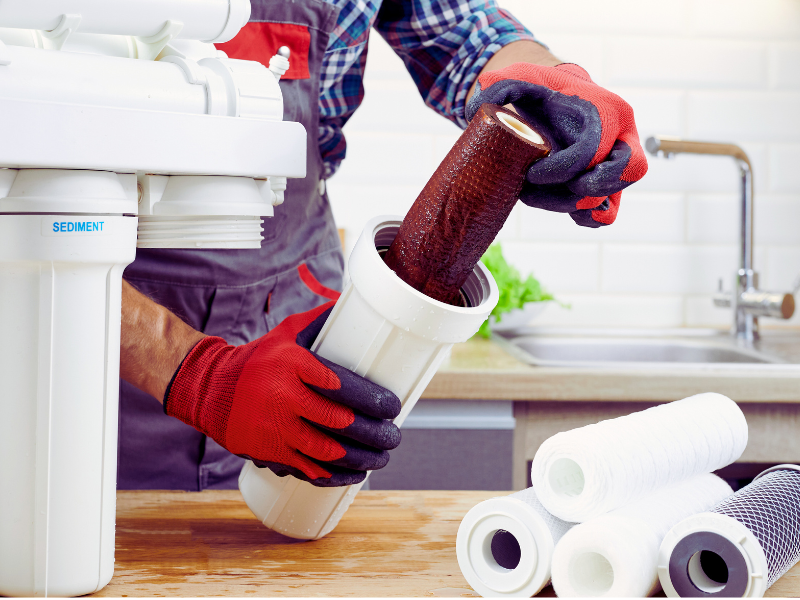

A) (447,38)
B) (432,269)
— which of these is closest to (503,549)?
(432,269)

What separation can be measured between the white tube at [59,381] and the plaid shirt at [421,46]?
0.64m

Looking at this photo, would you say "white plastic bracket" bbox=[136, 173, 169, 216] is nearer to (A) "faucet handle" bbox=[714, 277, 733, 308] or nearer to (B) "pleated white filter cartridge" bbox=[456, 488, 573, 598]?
(B) "pleated white filter cartridge" bbox=[456, 488, 573, 598]

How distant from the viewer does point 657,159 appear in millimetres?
1821

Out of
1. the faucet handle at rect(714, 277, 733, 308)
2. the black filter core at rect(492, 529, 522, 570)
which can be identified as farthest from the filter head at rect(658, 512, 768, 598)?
the faucet handle at rect(714, 277, 733, 308)

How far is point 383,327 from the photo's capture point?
58cm

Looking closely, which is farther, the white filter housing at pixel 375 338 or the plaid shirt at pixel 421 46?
the plaid shirt at pixel 421 46

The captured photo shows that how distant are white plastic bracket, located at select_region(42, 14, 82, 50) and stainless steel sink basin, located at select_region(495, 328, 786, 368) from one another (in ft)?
4.06

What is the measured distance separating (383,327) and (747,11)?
1637 millimetres

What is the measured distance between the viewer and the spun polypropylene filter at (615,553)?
50 centimetres

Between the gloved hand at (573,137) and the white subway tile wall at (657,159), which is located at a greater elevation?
the gloved hand at (573,137)

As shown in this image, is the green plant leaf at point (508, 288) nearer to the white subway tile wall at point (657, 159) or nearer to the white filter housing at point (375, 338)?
the white subway tile wall at point (657, 159)

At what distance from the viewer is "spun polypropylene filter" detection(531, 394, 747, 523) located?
53 cm

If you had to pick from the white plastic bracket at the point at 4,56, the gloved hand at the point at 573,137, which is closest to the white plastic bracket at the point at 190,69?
the white plastic bracket at the point at 4,56

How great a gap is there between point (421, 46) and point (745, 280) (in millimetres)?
981
